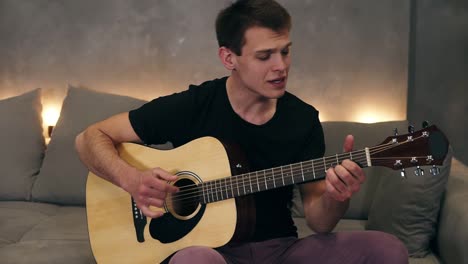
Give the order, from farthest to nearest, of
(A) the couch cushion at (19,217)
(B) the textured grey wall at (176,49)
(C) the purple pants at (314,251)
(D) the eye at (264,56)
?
(B) the textured grey wall at (176,49), (A) the couch cushion at (19,217), (D) the eye at (264,56), (C) the purple pants at (314,251)

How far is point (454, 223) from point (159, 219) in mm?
924

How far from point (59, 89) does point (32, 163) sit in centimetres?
59

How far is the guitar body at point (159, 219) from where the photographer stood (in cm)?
159

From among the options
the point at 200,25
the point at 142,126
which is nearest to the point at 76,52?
the point at 200,25

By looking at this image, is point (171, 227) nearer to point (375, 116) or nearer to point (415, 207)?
point (415, 207)

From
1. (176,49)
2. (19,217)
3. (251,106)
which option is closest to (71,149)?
(19,217)

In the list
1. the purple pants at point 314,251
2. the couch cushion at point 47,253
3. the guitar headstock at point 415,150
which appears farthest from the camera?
the couch cushion at point 47,253

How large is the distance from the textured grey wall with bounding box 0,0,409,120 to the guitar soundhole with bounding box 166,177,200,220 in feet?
4.24

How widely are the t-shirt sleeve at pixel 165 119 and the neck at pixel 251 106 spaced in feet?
0.45

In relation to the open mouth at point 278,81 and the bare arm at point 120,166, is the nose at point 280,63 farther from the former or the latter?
the bare arm at point 120,166

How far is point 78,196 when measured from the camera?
254 cm

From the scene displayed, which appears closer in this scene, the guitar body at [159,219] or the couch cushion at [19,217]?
the guitar body at [159,219]

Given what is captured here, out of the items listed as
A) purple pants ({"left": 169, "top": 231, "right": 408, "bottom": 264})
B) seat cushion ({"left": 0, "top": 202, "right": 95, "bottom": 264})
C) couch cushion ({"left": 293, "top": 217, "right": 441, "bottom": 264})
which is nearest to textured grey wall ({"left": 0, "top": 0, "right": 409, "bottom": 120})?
couch cushion ({"left": 293, "top": 217, "right": 441, "bottom": 264})

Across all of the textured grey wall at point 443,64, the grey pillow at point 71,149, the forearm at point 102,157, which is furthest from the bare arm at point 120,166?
the textured grey wall at point 443,64
